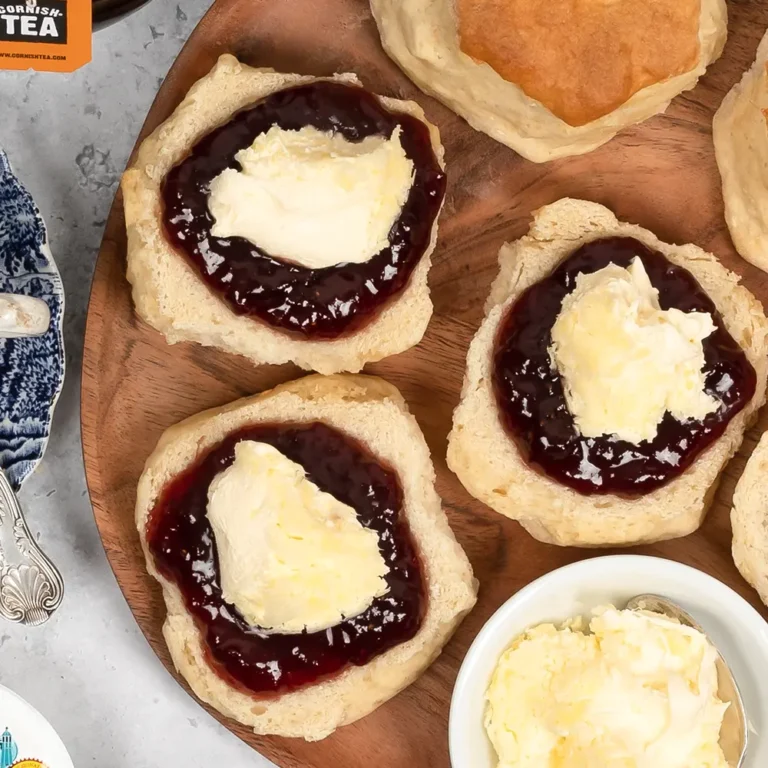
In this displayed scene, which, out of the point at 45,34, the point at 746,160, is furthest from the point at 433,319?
the point at 45,34

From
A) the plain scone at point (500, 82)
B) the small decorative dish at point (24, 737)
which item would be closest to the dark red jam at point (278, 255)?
the plain scone at point (500, 82)

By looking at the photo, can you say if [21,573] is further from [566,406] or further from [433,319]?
[566,406]

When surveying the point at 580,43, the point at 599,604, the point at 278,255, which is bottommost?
the point at 599,604

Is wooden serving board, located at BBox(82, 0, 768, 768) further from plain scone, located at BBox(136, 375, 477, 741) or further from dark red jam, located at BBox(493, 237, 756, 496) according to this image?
dark red jam, located at BBox(493, 237, 756, 496)

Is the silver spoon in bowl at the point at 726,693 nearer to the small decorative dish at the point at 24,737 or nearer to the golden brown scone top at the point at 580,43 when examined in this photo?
the golden brown scone top at the point at 580,43

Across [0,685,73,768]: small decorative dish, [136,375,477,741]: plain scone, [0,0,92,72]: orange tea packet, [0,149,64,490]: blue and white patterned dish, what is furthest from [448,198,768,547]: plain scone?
[0,685,73,768]: small decorative dish

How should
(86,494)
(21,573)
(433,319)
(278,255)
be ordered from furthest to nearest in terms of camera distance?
(86,494)
(433,319)
(21,573)
(278,255)

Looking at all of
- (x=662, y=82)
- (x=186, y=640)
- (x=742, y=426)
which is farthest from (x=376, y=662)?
(x=662, y=82)
